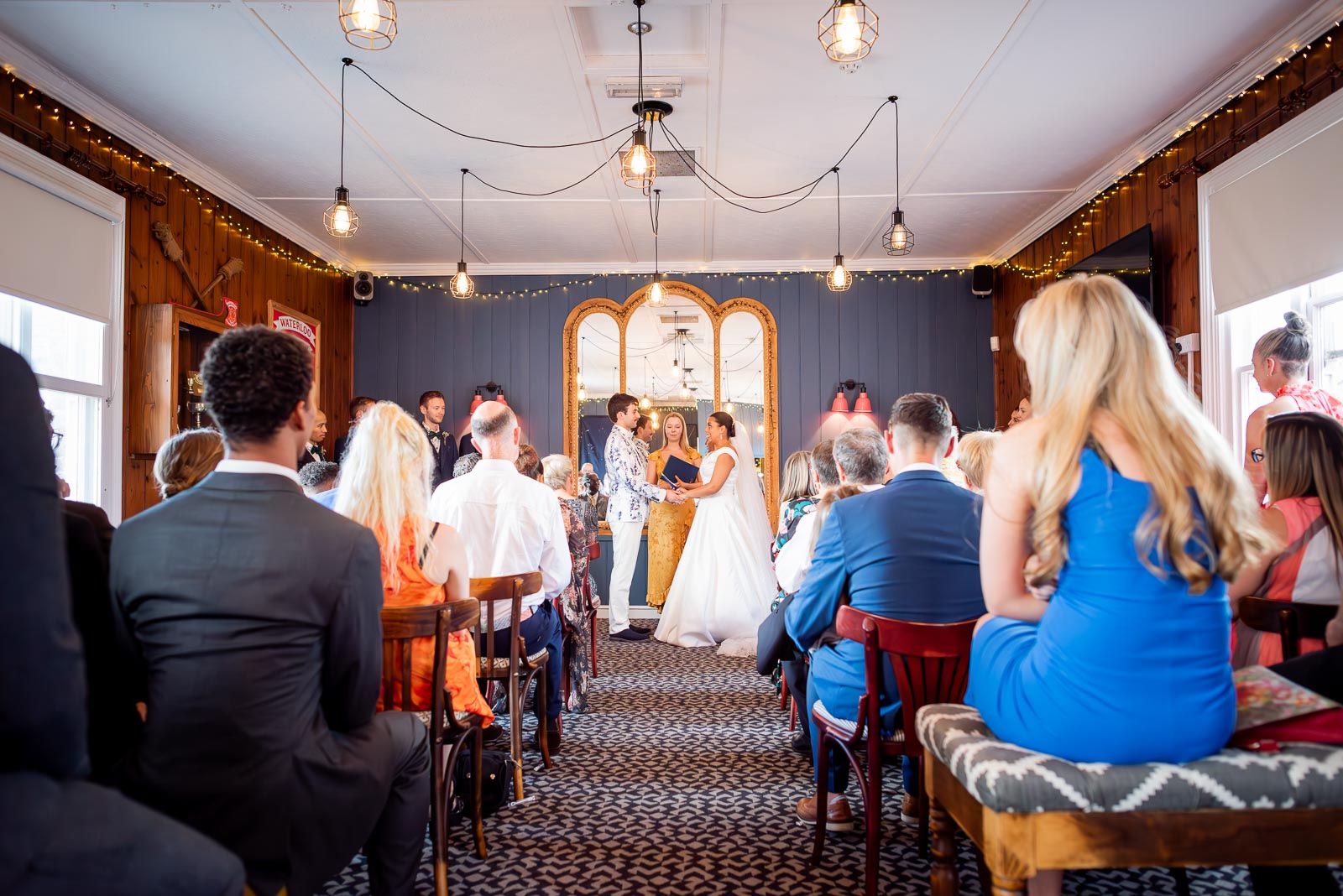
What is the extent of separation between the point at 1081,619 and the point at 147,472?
5.31 metres

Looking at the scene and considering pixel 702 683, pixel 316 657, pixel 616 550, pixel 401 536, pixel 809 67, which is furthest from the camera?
pixel 616 550

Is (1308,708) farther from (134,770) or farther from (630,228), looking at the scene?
(630,228)

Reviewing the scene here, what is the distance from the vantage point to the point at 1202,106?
14.8 feet

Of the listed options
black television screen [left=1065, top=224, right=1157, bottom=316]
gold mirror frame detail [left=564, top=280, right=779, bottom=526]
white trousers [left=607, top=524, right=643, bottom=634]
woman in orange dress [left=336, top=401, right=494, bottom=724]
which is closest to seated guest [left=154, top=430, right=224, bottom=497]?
woman in orange dress [left=336, top=401, right=494, bottom=724]

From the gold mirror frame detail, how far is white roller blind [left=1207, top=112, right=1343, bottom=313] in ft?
13.1

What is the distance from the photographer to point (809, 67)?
4.13 meters

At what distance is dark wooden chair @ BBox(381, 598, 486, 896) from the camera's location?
206 centimetres

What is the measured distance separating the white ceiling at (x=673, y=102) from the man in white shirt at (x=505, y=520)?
1.89 m

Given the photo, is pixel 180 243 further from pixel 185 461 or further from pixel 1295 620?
pixel 1295 620

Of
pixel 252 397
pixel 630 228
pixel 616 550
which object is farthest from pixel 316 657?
pixel 630 228

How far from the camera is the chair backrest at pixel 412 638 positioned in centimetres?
204

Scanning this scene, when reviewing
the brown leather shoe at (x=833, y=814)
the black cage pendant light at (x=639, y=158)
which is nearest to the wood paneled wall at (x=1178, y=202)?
the black cage pendant light at (x=639, y=158)

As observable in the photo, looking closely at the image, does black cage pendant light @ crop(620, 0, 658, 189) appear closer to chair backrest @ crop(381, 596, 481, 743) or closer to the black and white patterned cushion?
chair backrest @ crop(381, 596, 481, 743)

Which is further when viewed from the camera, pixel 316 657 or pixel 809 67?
pixel 809 67
